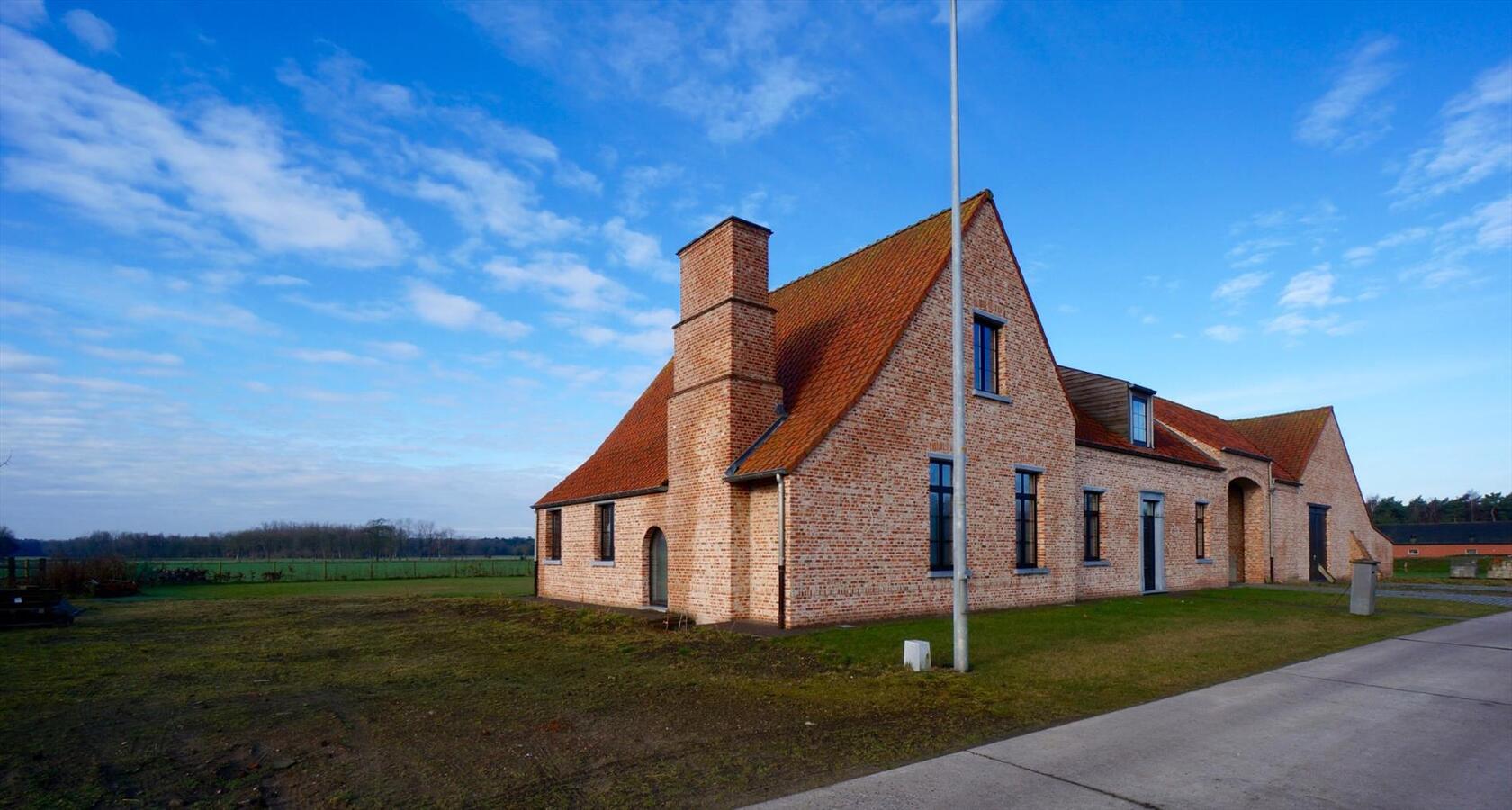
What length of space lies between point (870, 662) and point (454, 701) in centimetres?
534

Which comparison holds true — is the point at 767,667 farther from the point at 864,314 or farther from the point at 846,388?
the point at 864,314

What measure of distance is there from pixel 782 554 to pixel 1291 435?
3047cm

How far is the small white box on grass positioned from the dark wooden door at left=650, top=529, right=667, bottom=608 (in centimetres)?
916

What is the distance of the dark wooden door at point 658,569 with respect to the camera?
1878cm

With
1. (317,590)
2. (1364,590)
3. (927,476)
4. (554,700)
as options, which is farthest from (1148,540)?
(317,590)

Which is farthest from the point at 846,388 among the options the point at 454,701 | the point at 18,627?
the point at 18,627

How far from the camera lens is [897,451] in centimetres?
1565

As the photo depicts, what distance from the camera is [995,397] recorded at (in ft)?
59.1

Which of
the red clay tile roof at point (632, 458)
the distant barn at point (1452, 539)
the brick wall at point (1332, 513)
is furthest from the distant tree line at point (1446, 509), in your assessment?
the red clay tile roof at point (632, 458)

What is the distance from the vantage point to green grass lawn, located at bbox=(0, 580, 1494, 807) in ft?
19.5

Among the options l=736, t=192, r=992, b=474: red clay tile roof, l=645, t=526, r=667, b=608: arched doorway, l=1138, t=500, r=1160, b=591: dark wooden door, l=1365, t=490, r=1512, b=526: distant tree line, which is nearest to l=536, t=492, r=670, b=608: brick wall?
l=645, t=526, r=667, b=608: arched doorway

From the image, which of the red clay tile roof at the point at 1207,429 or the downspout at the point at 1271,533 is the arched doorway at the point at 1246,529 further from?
the red clay tile roof at the point at 1207,429

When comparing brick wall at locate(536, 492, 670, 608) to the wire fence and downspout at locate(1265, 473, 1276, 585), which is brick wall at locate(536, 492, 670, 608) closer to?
the wire fence

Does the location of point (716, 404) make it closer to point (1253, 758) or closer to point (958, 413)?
point (958, 413)
